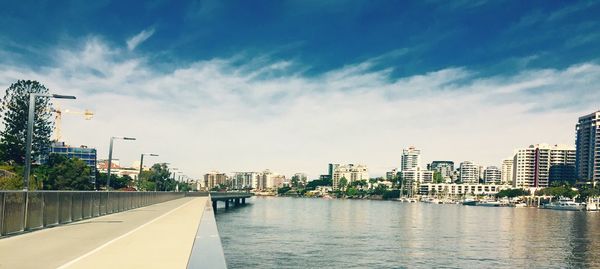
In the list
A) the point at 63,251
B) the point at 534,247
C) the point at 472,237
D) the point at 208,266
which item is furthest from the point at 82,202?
the point at 472,237

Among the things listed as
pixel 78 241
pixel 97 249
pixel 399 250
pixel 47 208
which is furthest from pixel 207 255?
pixel 399 250

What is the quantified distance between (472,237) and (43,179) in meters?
85.2

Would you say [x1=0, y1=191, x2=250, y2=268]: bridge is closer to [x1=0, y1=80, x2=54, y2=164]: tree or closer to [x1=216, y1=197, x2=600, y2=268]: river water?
[x1=216, y1=197, x2=600, y2=268]: river water

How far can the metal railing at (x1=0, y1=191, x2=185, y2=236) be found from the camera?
853 inches

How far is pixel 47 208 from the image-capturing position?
2659 cm

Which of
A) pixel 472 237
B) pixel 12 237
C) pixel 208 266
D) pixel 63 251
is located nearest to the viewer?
pixel 208 266

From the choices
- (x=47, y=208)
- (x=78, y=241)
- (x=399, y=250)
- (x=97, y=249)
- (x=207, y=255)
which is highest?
(x=207, y=255)

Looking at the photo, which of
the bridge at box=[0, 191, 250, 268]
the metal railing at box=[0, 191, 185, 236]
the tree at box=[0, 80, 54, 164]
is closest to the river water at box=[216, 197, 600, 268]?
the metal railing at box=[0, 191, 185, 236]

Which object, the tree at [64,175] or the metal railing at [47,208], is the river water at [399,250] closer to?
the metal railing at [47,208]

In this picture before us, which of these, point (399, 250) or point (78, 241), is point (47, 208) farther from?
point (399, 250)

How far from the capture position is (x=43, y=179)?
378 ft

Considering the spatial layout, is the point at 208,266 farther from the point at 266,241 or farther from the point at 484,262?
the point at 266,241

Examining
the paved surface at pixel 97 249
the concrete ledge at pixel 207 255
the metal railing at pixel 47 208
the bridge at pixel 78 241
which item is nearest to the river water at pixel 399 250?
the metal railing at pixel 47 208

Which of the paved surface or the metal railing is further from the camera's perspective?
the metal railing
